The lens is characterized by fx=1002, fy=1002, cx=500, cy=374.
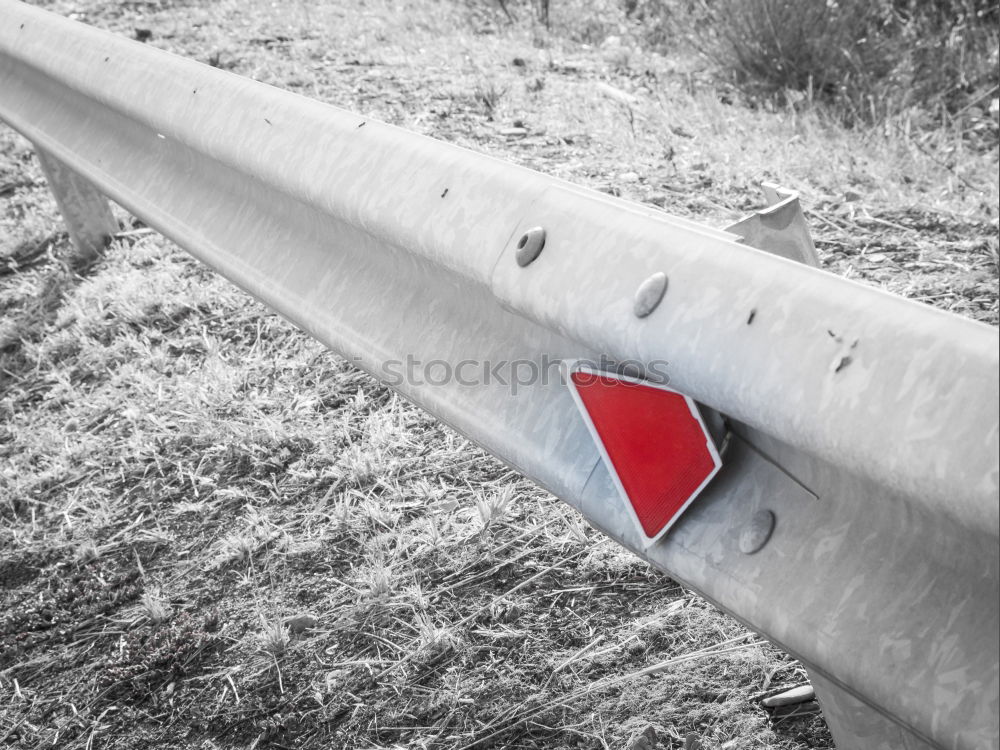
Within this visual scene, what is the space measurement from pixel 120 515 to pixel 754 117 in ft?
11.9

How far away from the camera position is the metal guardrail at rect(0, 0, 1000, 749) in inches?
33.9

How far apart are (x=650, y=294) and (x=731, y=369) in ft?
0.47

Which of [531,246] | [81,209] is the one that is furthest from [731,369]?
[81,209]

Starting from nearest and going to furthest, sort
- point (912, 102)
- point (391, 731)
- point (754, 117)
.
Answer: point (391, 731), point (754, 117), point (912, 102)

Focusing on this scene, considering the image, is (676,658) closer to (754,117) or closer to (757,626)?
(757,626)

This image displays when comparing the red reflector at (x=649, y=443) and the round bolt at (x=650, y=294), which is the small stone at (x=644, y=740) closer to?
the red reflector at (x=649, y=443)

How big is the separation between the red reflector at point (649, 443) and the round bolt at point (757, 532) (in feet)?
0.24

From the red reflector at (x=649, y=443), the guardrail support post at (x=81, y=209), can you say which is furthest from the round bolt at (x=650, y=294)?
the guardrail support post at (x=81, y=209)

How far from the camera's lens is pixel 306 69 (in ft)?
18.1

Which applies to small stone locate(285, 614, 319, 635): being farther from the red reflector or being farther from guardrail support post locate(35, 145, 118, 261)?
guardrail support post locate(35, 145, 118, 261)

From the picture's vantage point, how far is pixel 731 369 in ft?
3.25

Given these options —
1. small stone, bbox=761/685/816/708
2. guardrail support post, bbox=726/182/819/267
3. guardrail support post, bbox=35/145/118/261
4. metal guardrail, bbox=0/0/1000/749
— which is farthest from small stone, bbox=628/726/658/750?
guardrail support post, bbox=35/145/118/261

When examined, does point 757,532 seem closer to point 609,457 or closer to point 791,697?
point 609,457

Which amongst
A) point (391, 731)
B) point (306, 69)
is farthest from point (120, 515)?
point (306, 69)
